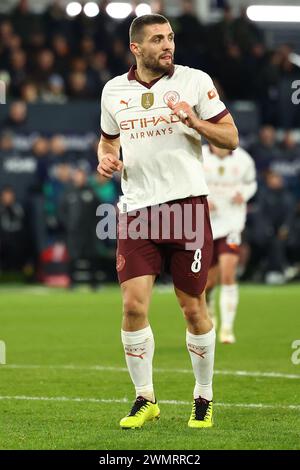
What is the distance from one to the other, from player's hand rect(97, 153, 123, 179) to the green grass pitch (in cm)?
165

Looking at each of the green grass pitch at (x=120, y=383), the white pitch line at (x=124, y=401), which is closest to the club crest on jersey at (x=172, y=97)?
the green grass pitch at (x=120, y=383)

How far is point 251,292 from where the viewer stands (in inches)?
896

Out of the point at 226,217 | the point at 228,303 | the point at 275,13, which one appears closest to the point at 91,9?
the point at 275,13

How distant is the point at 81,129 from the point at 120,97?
16.1 metres

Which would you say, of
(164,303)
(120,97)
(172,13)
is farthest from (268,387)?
(172,13)

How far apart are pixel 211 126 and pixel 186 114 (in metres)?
0.23

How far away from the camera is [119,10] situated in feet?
93.5

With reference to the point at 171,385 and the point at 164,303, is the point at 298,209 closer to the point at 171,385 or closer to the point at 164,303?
the point at 164,303

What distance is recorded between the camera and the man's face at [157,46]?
26.2 ft

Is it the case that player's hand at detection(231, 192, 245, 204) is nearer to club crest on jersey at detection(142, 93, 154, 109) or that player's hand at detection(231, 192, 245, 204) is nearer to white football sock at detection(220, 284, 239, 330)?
white football sock at detection(220, 284, 239, 330)

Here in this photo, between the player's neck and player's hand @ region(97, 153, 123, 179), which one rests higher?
the player's neck

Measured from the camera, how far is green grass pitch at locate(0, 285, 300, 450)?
751 cm

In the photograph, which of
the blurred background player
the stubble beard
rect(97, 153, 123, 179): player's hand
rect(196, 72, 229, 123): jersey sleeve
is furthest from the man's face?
the blurred background player

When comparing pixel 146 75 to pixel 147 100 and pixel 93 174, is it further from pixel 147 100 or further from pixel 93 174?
pixel 93 174
